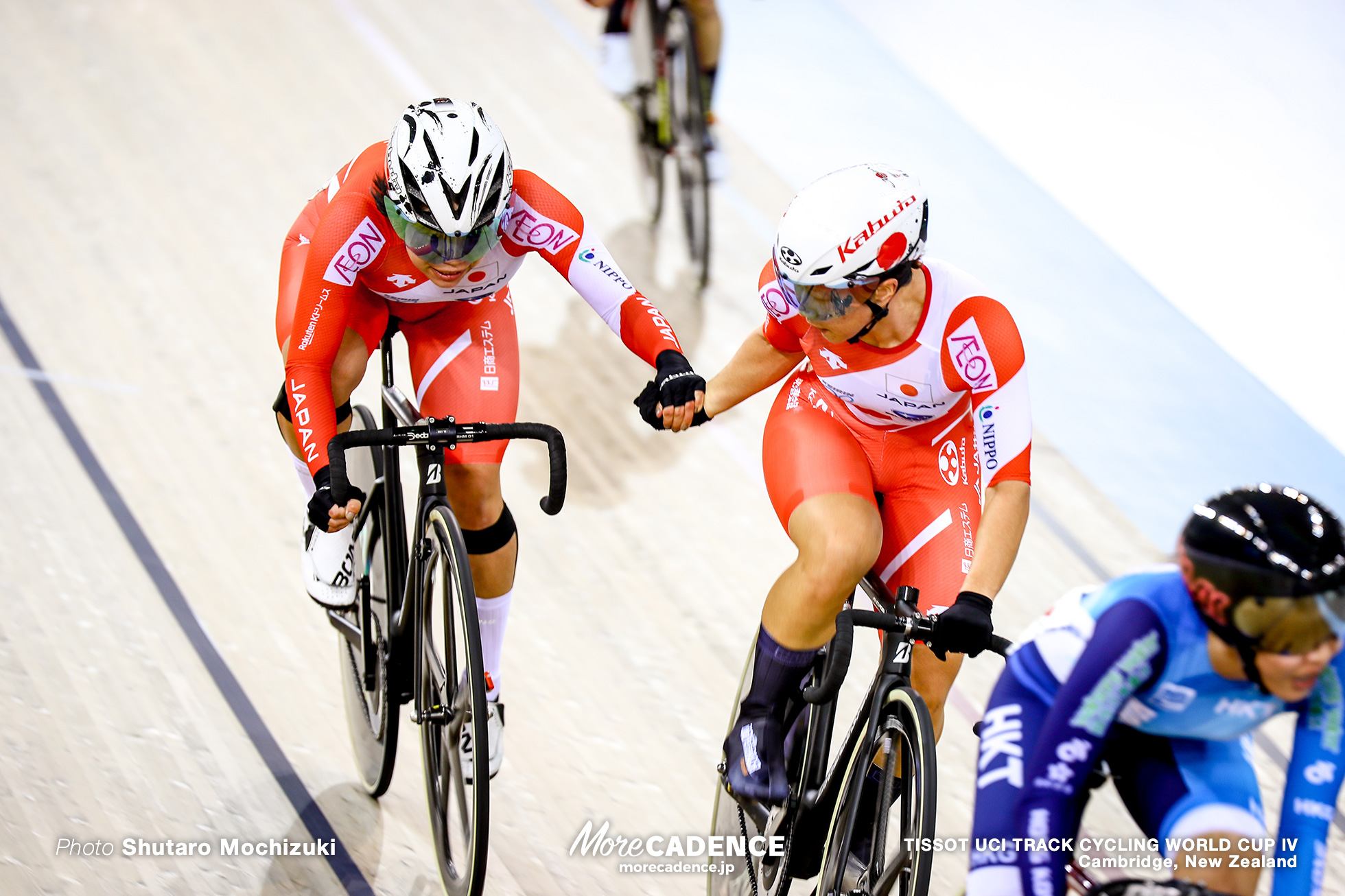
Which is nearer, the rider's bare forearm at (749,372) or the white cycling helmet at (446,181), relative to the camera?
the white cycling helmet at (446,181)

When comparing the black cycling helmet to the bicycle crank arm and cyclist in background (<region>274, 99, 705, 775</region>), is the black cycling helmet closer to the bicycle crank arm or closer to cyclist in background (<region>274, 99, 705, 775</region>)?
cyclist in background (<region>274, 99, 705, 775</region>)

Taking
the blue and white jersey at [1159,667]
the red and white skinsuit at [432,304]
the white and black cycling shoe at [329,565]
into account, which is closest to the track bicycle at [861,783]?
the blue and white jersey at [1159,667]

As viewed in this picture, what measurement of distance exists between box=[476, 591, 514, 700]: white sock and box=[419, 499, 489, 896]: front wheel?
64mm

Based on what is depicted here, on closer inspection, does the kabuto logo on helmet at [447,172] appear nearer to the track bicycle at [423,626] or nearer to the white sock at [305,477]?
the track bicycle at [423,626]

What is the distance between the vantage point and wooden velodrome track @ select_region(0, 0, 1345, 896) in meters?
3.11

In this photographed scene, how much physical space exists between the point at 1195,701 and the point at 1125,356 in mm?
3726

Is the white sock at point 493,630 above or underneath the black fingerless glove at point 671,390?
underneath

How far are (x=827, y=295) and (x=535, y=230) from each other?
747 millimetres

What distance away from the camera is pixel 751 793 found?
2.49 meters

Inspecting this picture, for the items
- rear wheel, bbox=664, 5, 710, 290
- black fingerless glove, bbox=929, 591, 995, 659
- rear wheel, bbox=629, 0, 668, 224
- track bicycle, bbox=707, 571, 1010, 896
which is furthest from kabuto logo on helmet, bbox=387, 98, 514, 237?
rear wheel, bbox=629, 0, 668, 224

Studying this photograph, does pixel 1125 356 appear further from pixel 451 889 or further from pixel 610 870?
pixel 451 889

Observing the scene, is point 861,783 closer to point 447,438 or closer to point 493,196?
point 447,438

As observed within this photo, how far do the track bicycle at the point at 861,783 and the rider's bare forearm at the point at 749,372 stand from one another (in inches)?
19.2

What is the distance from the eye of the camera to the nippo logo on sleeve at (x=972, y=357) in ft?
7.70
